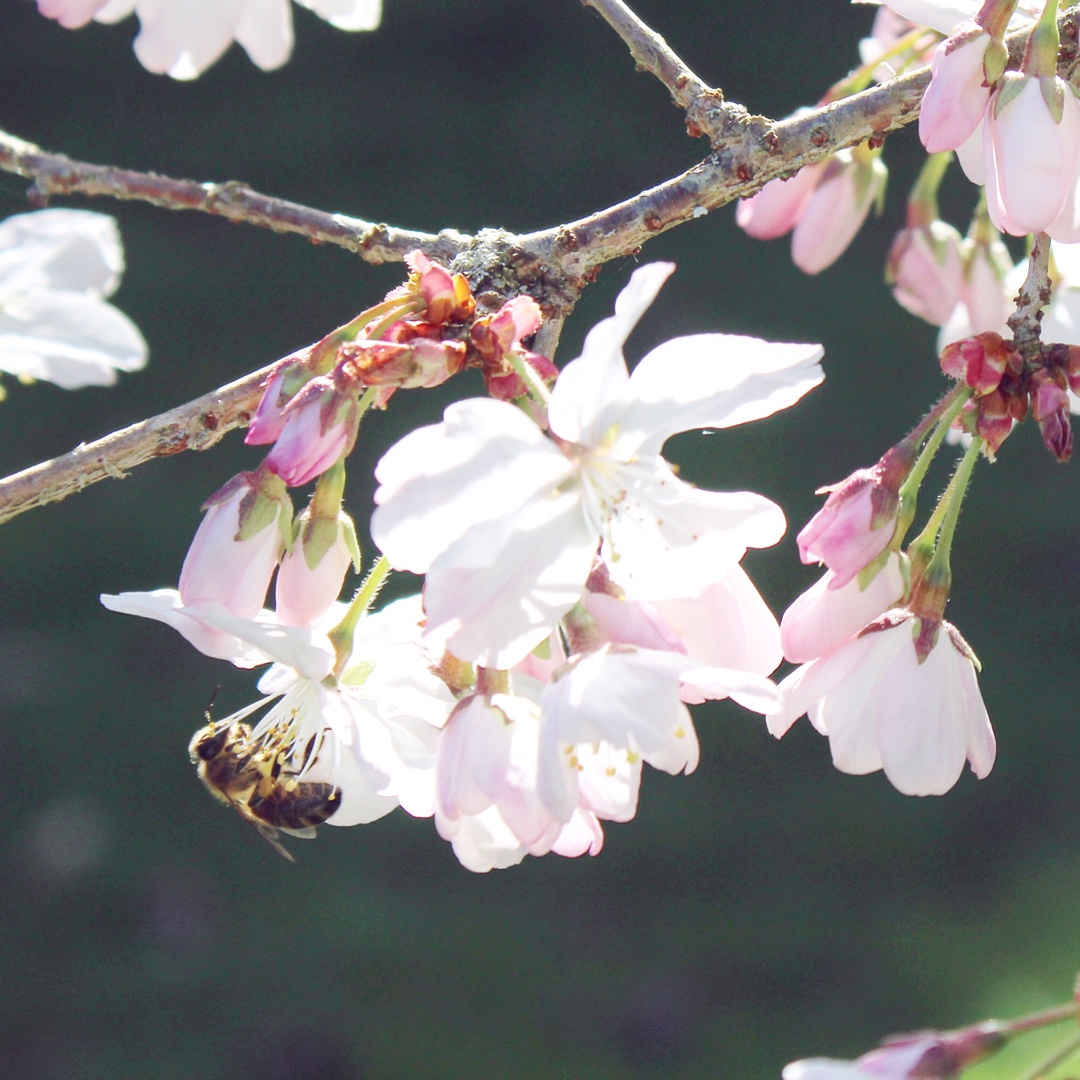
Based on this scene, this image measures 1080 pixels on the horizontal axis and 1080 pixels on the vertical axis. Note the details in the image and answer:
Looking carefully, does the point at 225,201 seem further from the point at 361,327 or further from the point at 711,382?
the point at 711,382

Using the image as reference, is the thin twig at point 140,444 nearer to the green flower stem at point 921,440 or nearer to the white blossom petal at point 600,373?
the white blossom petal at point 600,373

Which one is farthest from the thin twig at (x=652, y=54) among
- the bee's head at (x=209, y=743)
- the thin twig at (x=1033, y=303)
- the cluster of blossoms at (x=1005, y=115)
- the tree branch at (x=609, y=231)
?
the bee's head at (x=209, y=743)

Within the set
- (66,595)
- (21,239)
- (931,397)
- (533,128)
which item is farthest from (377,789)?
(533,128)

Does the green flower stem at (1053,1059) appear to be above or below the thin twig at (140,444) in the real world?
below

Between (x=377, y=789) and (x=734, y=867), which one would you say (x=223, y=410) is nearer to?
(x=377, y=789)

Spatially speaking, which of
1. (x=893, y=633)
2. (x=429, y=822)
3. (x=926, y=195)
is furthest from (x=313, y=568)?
(x=429, y=822)
